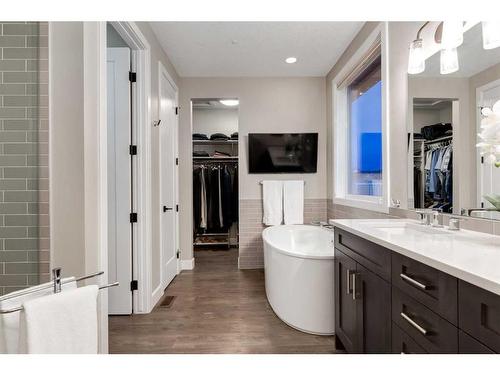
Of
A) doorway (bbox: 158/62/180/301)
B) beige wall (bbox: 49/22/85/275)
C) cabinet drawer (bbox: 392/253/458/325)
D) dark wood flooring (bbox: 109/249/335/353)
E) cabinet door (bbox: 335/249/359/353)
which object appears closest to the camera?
cabinet drawer (bbox: 392/253/458/325)

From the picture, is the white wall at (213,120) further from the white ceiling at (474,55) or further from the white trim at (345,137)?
the white ceiling at (474,55)

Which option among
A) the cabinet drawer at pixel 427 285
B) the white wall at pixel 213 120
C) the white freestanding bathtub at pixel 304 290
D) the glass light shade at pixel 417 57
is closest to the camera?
the cabinet drawer at pixel 427 285

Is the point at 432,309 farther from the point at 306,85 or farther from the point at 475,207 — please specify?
the point at 306,85

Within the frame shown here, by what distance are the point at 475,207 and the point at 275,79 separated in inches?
113

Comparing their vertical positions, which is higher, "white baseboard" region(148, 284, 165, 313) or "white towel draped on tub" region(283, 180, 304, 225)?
"white towel draped on tub" region(283, 180, 304, 225)

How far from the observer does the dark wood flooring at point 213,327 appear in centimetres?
186

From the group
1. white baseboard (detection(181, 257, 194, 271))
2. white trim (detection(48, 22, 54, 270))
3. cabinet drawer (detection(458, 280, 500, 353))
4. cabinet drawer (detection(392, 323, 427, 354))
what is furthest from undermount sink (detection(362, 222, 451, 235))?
white baseboard (detection(181, 257, 194, 271))

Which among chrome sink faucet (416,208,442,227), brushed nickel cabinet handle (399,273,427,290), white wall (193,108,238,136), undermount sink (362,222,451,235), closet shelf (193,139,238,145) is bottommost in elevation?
brushed nickel cabinet handle (399,273,427,290)

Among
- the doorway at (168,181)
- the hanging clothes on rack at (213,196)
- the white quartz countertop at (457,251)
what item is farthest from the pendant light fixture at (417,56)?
the hanging clothes on rack at (213,196)

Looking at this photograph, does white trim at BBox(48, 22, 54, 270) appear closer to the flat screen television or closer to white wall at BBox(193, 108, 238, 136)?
the flat screen television

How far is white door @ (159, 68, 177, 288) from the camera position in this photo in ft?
9.21

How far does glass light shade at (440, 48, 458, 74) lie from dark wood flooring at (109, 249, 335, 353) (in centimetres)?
193

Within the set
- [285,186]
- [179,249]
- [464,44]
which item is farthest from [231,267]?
[464,44]

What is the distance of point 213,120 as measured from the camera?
4996 mm
